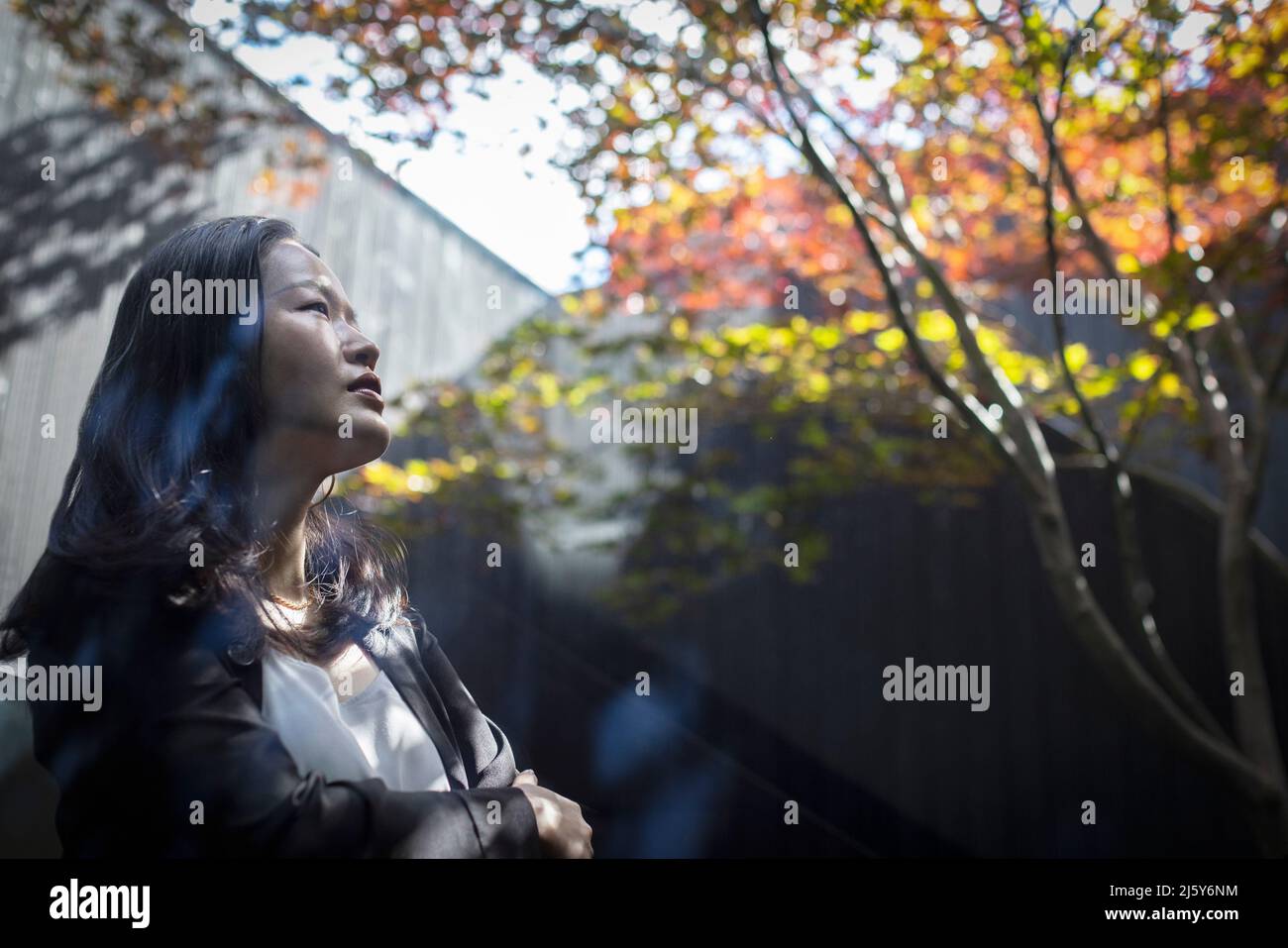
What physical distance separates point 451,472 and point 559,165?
137cm

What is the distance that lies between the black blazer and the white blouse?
0.11ft

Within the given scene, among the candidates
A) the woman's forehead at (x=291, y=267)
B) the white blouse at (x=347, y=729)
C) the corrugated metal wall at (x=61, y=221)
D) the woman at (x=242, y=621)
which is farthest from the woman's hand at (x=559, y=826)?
the corrugated metal wall at (x=61, y=221)

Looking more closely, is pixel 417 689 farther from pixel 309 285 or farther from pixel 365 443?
pixel 309 285

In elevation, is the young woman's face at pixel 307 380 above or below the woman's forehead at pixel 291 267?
below

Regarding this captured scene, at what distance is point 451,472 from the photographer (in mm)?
3576

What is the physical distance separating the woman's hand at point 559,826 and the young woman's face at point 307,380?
474mm

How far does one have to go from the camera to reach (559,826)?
3.65 ft

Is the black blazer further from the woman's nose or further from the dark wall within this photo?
the dark wall

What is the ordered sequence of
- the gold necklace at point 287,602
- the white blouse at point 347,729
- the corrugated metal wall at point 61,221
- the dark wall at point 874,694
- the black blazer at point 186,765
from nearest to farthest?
the black blazer at point 186,765
the white blouse at point 347,729
the gold necklace at point 287,602
the corrugated metal wall at point 61,221
the dark wall at point 874,694

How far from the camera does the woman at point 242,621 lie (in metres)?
0.95

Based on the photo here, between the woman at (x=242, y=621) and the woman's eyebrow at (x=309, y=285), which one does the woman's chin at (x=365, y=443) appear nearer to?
the woman at (x=242, y=621)

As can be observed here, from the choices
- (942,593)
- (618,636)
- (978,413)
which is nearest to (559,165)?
(978,413)
